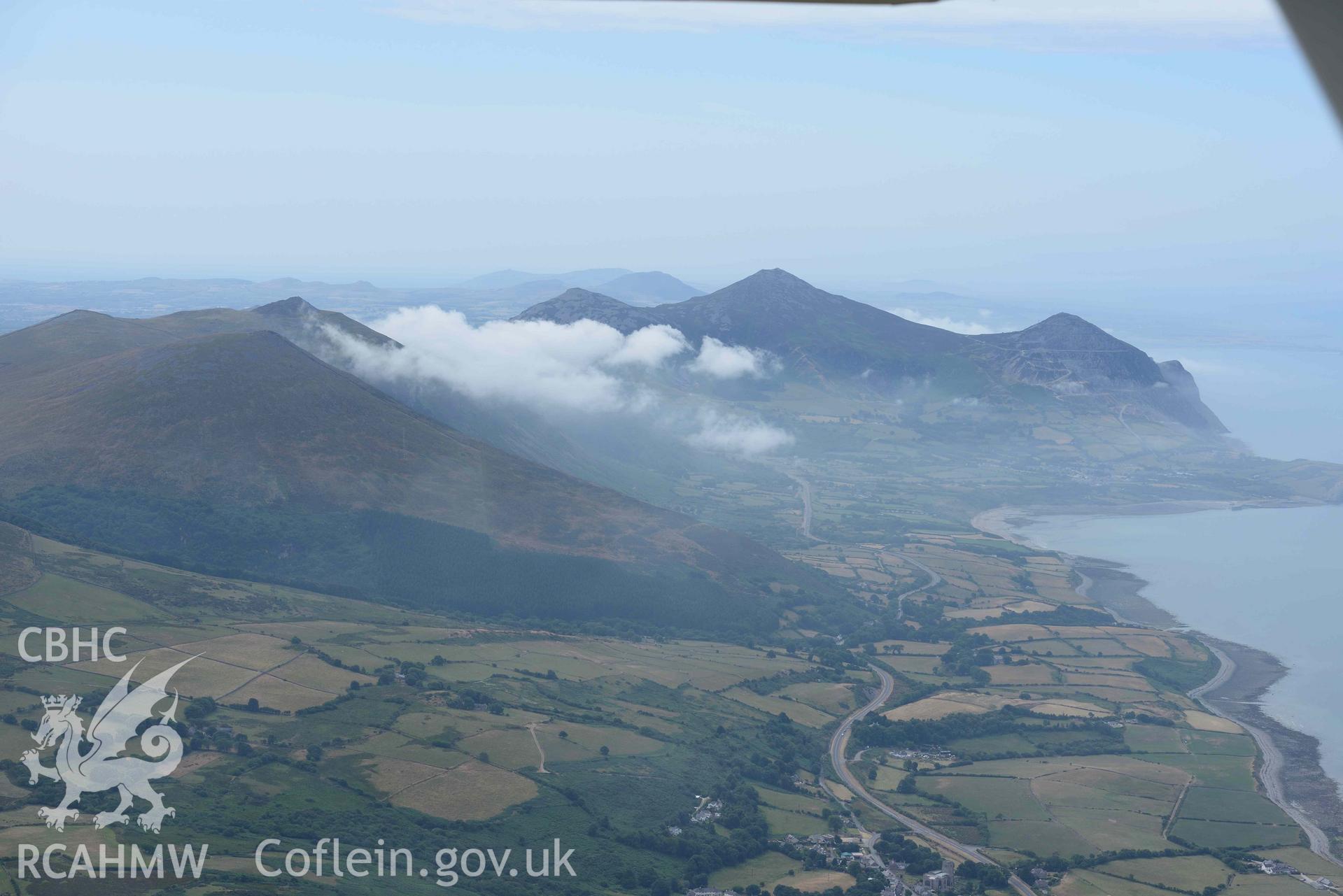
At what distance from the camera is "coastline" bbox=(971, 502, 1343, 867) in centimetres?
5422

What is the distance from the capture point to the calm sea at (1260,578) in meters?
74.1

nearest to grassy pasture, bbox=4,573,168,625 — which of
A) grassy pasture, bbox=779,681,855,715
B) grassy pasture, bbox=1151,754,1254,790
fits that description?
grassy pasture, bbox=779,681,855,715

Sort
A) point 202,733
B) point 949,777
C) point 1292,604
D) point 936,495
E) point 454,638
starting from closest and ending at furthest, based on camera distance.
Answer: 1. point 202,733
2. point 949,777
3. point 454,638
4. point 1292,604
5. point 936,495

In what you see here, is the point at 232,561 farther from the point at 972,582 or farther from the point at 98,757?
the point at 972,582

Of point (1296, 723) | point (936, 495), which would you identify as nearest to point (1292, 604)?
point (1296, 723)

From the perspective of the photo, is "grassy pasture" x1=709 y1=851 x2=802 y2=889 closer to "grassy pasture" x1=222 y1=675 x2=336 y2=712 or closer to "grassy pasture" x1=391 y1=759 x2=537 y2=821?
"grassy pasture" x1=391 y1=759 x2=537 y2=821

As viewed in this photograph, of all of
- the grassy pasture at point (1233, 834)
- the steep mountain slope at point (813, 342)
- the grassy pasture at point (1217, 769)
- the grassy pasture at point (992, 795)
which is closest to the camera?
the grassy pasture at point (1233, 834)

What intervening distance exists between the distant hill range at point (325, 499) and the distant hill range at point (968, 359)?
92111 mm

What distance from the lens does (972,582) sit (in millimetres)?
102688

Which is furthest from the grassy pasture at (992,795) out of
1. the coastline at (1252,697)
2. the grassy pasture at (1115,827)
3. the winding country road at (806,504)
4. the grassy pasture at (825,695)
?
the winding country road at (806,504)

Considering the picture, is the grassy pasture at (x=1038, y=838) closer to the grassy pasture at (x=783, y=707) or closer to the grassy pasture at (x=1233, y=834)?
the grassy pasture at (x=1233, y=834)

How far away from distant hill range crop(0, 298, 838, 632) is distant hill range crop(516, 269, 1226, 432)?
92111 millimetres

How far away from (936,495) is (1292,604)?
5132cm

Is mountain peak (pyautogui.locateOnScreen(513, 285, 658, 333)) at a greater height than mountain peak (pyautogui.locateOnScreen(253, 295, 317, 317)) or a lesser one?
greater
